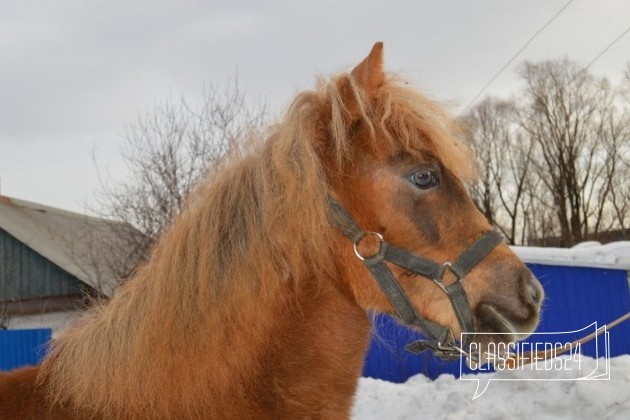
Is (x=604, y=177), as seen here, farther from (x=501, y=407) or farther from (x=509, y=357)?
(x=509, y=357)

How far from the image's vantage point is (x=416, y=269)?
2955mm

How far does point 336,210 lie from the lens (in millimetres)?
2959

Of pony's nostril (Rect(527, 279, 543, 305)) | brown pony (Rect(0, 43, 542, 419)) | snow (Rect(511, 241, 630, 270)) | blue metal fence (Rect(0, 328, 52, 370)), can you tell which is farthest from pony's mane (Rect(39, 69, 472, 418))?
blue metal fence (Rect(0, 328, 52, 370))

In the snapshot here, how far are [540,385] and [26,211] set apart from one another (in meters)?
25.8

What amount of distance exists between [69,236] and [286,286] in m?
25.2

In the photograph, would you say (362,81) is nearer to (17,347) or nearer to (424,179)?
(424,179)

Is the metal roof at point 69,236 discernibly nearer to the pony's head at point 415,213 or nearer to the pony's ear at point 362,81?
the pony's ear at point 362,81

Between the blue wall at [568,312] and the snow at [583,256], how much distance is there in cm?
15

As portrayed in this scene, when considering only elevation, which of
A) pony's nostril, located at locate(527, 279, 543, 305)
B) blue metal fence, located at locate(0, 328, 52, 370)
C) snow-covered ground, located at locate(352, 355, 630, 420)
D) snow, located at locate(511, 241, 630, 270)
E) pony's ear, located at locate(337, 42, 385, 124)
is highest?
pony's ear, located at locate(337, 42, 385, 124)

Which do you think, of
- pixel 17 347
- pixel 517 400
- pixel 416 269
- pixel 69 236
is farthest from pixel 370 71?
pixel 69 236

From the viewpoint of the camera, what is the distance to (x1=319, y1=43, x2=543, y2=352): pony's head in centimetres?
291

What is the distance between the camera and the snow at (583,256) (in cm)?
1366

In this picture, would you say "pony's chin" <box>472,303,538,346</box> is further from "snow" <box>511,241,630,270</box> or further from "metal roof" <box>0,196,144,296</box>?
"metal roof" <box>0,196,144,296</box>

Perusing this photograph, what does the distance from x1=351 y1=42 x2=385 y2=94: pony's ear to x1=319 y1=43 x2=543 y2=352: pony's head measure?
0.09 m
